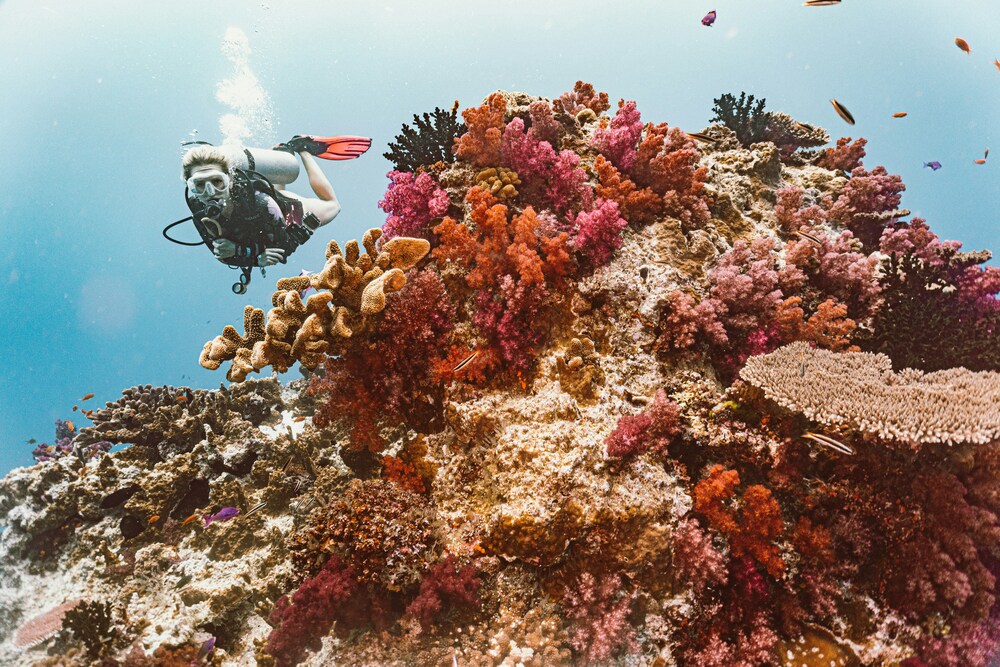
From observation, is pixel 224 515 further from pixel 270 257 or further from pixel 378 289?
pixel 378 289

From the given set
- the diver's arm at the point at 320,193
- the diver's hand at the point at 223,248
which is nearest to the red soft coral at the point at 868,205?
the diver's arm at the point at 320,193

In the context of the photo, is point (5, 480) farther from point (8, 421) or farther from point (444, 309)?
point (8, 421)

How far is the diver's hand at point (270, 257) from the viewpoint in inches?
225

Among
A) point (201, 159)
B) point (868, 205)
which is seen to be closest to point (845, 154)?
point (868, 205)

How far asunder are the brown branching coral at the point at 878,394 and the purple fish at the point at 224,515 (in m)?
5.91

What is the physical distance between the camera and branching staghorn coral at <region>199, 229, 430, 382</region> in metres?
3.66

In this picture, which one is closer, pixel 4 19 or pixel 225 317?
pixel 4 19

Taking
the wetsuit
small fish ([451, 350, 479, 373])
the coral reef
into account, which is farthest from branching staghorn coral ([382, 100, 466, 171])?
small fish ([451, 350, 479, 373])

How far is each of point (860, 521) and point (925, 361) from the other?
1947 mm

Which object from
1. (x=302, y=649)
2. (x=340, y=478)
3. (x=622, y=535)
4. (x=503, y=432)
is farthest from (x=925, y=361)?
(x=302, y=649)

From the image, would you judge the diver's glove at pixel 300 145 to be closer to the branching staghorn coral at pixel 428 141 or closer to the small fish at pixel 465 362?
the branching staghorn coral at pixel 428 141

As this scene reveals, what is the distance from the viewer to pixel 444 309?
13.8 ft

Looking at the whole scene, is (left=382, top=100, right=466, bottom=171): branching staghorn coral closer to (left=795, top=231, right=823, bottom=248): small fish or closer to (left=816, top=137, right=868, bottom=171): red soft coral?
(left=795, top=231, right=823, bottom=248): small fish

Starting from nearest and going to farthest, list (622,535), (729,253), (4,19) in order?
(622,535) < (729,253) < (4,19)
